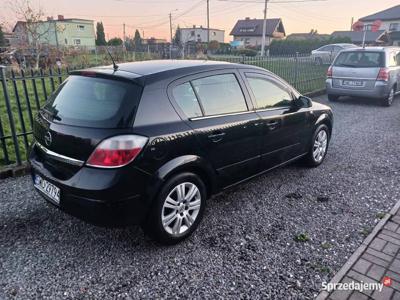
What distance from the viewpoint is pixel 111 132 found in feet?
7.73

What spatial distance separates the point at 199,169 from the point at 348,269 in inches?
59.9

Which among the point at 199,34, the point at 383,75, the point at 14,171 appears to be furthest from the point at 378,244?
the point at 199,34

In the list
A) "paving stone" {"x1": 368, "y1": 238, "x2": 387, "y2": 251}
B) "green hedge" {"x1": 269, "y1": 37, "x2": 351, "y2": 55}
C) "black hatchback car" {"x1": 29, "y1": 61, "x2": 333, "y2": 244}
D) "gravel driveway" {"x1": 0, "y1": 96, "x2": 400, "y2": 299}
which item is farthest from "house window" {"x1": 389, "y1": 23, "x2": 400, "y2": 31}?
"paving stone" {"x1": 368, "y1": 238, "x2": 387, "y2": 251}

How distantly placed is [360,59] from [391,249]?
25.6 feet

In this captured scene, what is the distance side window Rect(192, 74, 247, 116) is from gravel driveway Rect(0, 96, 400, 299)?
46.4 inches

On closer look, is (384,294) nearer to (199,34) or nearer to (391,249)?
(391,249)

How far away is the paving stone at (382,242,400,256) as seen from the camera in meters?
2.77

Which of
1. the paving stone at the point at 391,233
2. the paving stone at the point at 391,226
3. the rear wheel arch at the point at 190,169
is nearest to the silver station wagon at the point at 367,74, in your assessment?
the paving stone at the point at 391,226

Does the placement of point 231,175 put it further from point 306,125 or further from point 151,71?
point 306,125

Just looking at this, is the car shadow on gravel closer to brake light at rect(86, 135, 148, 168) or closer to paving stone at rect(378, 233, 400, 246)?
paving stone at rect(378, 233, 400, 246)

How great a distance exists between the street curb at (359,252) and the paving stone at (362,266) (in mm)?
28

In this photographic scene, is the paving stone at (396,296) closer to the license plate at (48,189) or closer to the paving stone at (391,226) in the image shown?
the paving stone at (391,226)

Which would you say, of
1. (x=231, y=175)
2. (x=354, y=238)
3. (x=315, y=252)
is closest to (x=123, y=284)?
(x=231, y=175)

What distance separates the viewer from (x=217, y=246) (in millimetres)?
2883
